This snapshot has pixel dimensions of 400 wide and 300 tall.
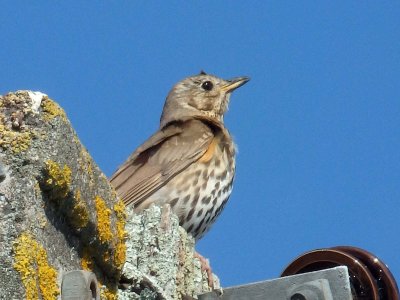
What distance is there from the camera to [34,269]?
371 cm

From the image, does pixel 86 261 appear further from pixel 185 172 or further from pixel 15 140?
pixel 185 172

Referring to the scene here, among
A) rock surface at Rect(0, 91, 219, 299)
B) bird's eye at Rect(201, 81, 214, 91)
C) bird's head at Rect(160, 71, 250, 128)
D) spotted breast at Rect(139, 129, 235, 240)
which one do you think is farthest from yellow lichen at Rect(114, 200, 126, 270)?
bird's eye at Rect(201, 81, 214, 91)

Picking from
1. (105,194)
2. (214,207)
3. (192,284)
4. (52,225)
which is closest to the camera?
(52,225)

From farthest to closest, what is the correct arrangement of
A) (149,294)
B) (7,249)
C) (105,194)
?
(149,294) → (105,194) → (7,249)

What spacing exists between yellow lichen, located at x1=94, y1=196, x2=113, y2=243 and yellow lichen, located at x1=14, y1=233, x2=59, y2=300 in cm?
48

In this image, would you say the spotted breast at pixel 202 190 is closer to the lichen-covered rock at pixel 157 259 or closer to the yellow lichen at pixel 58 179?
the lichen-covered rock at pixel 157 259

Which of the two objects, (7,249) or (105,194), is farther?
(105,194)

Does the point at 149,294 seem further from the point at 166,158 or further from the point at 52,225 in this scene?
the point at 166,158

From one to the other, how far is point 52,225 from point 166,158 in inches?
198

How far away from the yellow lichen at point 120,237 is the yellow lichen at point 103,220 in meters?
0.11

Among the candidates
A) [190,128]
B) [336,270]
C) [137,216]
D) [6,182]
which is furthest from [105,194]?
[190,128]

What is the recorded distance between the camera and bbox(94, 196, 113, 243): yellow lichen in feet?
14.3

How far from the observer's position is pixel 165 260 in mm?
5043

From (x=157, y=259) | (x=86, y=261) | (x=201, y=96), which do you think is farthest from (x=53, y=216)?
(x=201, y=96)
